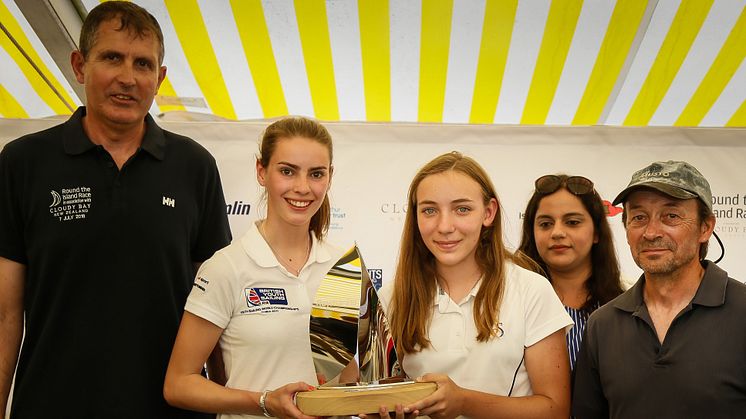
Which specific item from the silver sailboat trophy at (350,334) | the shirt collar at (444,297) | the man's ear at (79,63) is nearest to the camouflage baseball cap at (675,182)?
the shirt collar at (444,297)

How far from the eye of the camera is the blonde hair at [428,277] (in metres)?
1.88

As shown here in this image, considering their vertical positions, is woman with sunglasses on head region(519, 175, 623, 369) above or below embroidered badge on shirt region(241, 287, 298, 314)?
above

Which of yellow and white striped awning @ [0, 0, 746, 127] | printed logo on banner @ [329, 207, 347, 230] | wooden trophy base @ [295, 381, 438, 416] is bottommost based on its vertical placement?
wooden trophy base @ [295, 381, 438, 416]

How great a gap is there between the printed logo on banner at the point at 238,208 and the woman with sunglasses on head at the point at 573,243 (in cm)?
136

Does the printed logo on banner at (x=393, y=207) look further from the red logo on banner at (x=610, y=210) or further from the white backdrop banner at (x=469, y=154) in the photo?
the red logo on banner at (x=610, y=210)

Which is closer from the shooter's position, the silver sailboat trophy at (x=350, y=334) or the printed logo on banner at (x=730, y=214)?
the silver sailboat trophy at (x=350, y=334)

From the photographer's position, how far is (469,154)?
134 inches

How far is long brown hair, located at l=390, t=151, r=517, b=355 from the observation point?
1884 mm

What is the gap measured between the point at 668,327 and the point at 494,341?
474mm

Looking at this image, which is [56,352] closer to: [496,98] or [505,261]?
[505,261]

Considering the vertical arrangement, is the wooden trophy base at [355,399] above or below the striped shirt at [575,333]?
below

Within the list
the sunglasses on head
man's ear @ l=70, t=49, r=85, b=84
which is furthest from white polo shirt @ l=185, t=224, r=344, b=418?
the sunglasses on head

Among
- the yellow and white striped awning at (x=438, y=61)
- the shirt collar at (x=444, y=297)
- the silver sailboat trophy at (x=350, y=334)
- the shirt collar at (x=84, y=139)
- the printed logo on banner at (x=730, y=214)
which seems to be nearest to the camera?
the silver sailboat trophy at (x=350, y=334)

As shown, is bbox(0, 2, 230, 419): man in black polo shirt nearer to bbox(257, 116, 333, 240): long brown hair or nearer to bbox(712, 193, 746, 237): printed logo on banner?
bbox(257, 116, 333, 240): long brown hair
